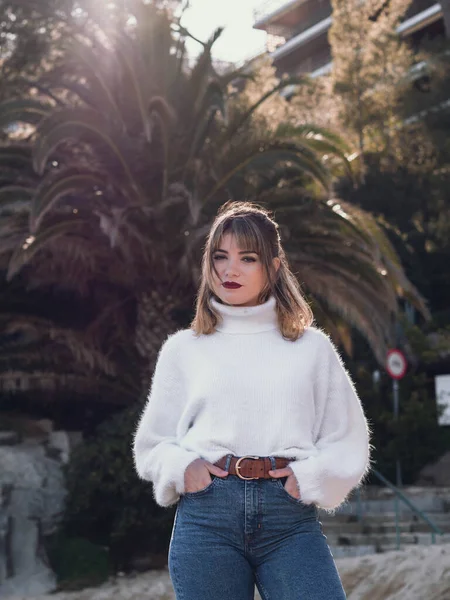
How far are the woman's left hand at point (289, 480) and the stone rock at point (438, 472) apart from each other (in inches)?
735

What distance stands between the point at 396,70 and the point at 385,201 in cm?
679

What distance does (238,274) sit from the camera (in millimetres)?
3332

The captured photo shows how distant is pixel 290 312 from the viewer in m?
3.34

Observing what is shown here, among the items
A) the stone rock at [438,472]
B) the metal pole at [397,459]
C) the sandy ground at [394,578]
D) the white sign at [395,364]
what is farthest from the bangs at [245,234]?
the stone rock at [438,472]

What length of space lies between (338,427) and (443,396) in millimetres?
18368

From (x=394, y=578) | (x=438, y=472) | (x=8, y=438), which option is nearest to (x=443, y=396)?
(x=438, y=472)

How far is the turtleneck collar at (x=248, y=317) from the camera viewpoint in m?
3.32

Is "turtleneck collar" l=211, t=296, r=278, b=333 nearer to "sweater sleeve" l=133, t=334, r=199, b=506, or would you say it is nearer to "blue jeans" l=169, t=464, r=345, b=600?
"sweater sleeve" l=133, t=334, r=199, b=506

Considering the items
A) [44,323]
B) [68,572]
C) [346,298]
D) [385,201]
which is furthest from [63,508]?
[385,201]

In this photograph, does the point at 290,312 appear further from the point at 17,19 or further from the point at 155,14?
the point at 17,19

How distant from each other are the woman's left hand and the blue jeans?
15mm

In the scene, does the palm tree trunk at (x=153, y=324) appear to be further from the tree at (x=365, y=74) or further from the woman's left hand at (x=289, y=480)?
the tree at (x=365, y=74)

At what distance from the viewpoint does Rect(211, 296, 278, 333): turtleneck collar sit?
332cm

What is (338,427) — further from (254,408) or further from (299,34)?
(299,34)
